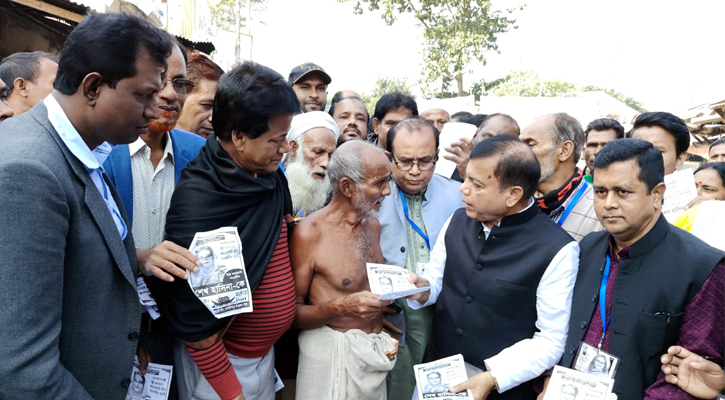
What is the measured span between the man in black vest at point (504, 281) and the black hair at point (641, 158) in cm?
41

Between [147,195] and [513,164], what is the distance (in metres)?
2.09

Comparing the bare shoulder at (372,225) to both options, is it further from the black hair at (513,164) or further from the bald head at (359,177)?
the black hair at (513,164)

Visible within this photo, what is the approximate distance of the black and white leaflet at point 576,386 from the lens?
82.8 inches

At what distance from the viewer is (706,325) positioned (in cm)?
207

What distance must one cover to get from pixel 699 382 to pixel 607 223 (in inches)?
32.8

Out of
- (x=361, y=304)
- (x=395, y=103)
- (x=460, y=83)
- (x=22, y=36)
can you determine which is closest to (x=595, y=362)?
(x=361, y=304)

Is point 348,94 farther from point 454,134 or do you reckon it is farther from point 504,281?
point 504,281

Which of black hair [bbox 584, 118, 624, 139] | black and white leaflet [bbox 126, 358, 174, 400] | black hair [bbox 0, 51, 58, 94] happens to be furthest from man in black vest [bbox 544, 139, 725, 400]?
black hair [bbox 0, 51, 58, 94]

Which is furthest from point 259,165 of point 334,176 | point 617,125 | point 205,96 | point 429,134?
point 617,125

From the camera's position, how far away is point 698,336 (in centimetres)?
209

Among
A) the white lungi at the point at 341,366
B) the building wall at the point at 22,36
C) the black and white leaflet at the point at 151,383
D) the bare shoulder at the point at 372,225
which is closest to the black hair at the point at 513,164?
the bare shoulder at the point at 372,225

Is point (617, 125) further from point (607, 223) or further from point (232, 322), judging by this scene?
point (232, 322)

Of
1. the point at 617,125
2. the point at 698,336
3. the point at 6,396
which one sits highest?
the point at 617,125

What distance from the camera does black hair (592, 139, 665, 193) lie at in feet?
7.73
